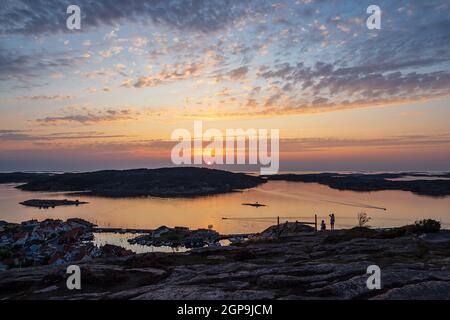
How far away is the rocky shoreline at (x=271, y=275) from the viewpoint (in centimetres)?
1111

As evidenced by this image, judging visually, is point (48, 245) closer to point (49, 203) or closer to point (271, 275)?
point (271, 275)

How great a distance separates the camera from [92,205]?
173 meters

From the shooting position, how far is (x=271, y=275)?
44.3ft

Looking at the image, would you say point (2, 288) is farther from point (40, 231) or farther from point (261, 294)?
point (40, 231)

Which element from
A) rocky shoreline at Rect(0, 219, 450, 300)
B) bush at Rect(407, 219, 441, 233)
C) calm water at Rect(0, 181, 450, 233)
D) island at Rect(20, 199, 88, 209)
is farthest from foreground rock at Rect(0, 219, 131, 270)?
island at Rect(20, 199, 88, 209)

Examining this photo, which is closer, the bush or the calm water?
the bush

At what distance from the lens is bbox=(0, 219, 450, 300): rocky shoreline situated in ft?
36.4

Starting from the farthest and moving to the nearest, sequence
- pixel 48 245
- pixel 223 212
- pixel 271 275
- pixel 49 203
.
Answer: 1. pixel 49 203
2. pixel 223 212
3. pixel 48 245
4. pixel 271 275

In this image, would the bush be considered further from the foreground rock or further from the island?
the island

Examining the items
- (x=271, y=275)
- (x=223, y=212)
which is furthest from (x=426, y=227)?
(x=223, y=212)

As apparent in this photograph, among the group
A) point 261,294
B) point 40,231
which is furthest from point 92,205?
→ point 261,294

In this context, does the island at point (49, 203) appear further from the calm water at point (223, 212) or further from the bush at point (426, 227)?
the bush at point (426, 227)
